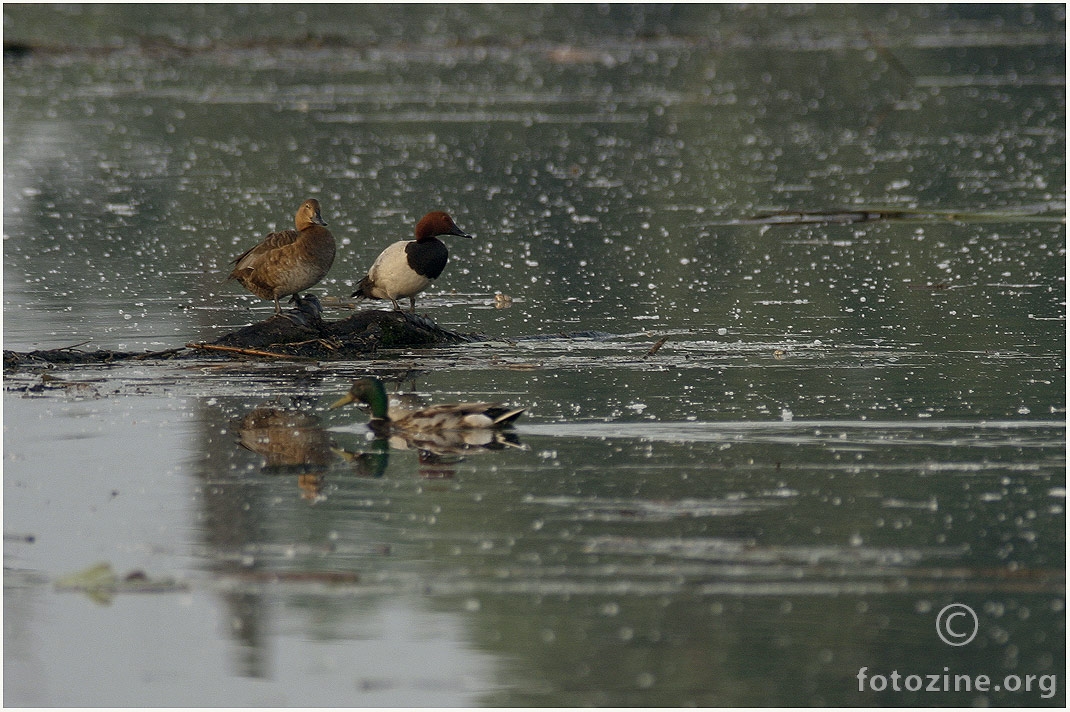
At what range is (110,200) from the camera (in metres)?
20.0

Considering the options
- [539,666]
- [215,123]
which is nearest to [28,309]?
[539,666]

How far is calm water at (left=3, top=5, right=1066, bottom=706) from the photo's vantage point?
5.99m

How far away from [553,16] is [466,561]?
48.2 metres

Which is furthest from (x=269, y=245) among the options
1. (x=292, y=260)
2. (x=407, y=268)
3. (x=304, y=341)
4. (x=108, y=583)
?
(x=108, y=583)

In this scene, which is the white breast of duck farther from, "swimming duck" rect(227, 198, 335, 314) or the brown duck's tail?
the brown duck's tail

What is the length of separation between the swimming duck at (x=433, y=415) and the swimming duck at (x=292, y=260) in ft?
8.34

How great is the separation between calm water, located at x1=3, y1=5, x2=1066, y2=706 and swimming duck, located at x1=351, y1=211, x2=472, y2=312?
0.69m

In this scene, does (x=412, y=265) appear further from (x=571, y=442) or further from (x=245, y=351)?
(x=571, y=442)

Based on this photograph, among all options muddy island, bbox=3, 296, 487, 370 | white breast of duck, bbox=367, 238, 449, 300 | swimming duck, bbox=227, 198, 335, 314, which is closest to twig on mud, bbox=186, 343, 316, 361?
muddy island, bbox=3, 296, 487, 370

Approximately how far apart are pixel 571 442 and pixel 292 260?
11.3 ft

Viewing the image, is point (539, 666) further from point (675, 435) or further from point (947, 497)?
point (675, 435)

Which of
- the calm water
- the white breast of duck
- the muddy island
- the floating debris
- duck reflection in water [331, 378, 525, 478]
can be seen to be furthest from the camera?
the white breast of duck

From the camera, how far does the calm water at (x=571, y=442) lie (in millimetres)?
5988

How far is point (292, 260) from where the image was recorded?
37.4ft
